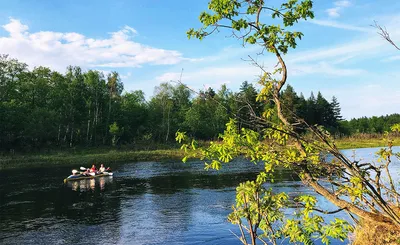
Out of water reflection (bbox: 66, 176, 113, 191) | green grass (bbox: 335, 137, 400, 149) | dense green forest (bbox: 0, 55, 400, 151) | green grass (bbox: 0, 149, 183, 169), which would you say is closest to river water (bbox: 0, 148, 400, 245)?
water reflection (bbox: 66, 176, 113, 191)

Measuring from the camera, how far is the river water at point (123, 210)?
44.8 ft

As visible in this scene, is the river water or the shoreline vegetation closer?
the river water

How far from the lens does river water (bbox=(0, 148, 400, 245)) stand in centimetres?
1365

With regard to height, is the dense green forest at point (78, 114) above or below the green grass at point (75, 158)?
above

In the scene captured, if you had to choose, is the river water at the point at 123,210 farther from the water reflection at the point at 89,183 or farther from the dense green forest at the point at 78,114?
the dense green forest at the point at 78,114

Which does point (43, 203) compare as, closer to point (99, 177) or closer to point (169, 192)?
point (169, 192)

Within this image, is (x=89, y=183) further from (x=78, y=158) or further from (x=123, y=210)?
(x=78, y=158)

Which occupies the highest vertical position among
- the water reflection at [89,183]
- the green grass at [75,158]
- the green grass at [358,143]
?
the green grass at [358,143]

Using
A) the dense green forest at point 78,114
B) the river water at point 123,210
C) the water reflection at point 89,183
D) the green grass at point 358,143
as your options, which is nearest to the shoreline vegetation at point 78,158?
the green grass at point 358,143

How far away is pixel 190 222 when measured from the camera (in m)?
15.4

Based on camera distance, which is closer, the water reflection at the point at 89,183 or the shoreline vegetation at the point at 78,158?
the water reflection at the point at 89,183

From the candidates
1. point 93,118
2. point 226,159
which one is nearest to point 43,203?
point 226,159

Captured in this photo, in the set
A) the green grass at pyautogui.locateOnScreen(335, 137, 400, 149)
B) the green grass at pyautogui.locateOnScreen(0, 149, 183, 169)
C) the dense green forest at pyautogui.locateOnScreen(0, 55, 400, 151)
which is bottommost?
the green grass at pyautogui.locateOnScreen(0, 149, 183, 169)

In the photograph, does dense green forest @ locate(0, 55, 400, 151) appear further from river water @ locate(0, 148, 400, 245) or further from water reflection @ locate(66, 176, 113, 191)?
river water @ locate(0, 148, 400, 245)
